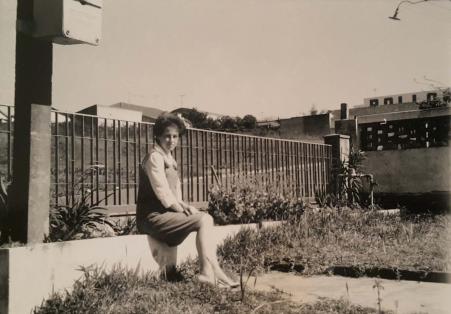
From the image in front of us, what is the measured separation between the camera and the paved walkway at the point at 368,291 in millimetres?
3496

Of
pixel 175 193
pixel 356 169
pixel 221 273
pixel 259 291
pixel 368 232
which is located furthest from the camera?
pixel 356 169

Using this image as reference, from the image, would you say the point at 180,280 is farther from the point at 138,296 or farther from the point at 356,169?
the point at 356,169

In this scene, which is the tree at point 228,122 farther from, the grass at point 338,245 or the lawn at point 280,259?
the grass at point 338,245

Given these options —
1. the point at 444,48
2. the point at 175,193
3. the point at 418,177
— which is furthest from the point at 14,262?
the point at 418,177

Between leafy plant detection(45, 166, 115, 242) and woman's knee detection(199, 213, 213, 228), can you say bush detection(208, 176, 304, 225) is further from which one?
leafy plant detection(45, 166, 115, 242)

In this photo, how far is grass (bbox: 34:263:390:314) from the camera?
3.27m

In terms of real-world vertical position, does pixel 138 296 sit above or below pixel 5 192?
below

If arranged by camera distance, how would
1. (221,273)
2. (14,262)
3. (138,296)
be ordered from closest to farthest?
(14,262) < (138,296) < (221,273)

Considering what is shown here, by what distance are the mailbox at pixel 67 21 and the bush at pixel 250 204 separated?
11.0 feet

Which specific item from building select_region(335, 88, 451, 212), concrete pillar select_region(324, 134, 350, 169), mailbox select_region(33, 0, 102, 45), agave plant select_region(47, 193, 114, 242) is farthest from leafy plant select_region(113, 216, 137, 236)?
building select_region(335, 88, 451, 212)

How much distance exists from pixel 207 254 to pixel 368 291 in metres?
1.51

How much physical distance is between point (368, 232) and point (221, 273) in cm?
361

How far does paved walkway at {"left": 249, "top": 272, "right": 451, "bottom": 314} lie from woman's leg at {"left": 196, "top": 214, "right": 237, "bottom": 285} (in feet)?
1.30

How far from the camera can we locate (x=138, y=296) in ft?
11.7
